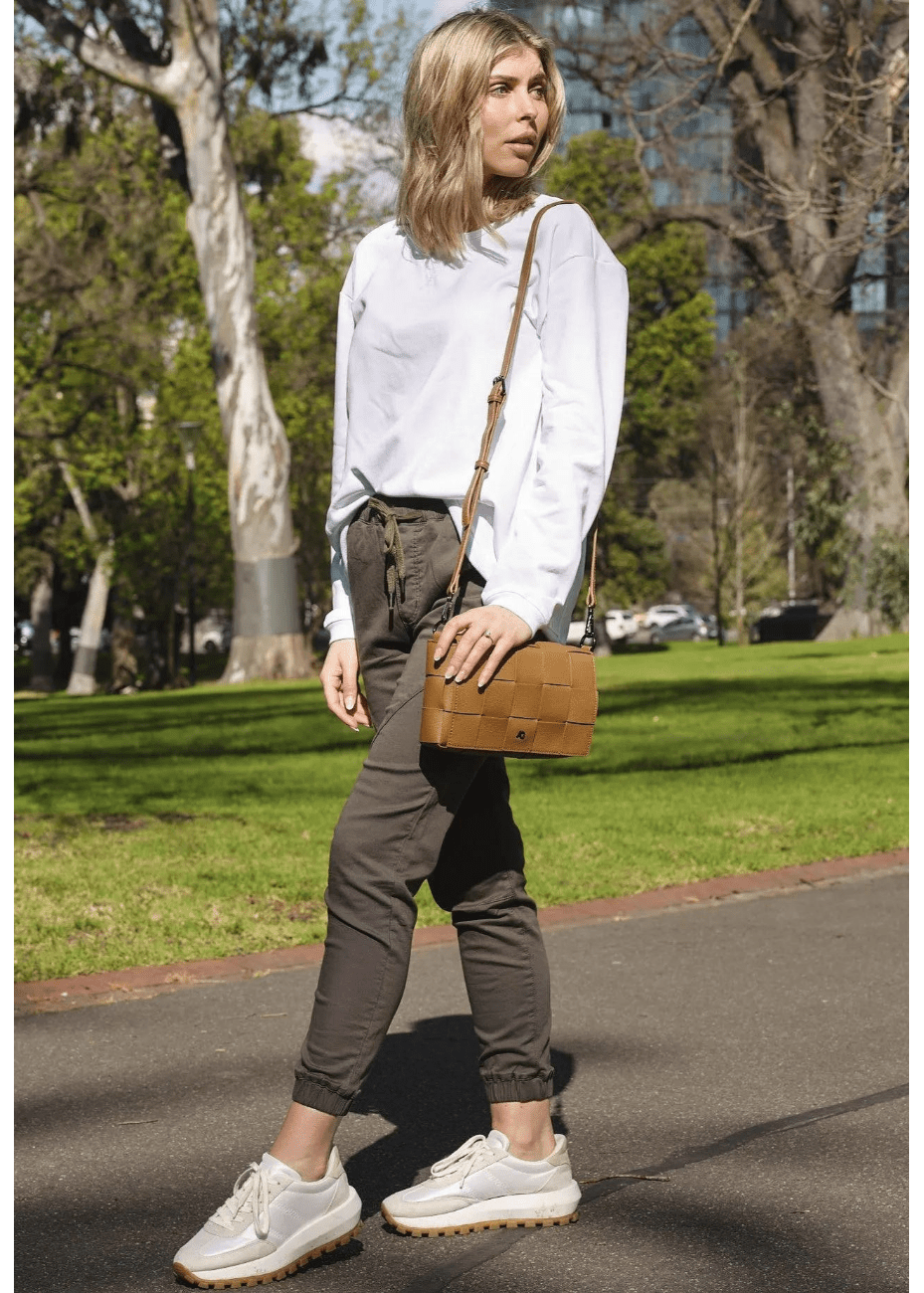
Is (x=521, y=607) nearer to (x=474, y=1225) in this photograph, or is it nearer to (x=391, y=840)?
(x=391, y=840)

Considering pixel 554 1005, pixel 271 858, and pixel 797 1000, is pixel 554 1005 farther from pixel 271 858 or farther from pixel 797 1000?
pixel 271 858

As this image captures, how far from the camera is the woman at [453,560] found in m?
2.89

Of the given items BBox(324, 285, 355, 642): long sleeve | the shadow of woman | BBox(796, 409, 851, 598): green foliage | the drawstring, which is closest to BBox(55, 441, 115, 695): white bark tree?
BBox(796, 409, 851, 598): green foliage

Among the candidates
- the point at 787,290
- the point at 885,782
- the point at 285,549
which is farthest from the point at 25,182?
the point at 885,782

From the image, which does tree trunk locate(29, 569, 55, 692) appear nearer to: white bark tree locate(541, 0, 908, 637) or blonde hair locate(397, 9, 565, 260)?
white bark tree locate(541, 0, 908, 637)

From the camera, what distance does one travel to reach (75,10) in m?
25.1

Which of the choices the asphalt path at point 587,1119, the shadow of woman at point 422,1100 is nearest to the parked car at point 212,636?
the asphalt path at point 587,1119

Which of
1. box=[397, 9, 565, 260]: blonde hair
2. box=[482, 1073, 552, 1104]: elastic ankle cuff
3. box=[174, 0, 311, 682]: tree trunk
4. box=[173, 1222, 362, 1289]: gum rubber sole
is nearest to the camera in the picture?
box=[173, 1222, 362, 1289]: gum rubber sole

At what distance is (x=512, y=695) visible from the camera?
2.85 m

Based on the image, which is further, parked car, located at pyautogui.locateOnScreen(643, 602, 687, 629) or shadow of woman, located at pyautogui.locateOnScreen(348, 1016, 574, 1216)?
parked car, located at pyautogui.locateOnScreen(643, 602, 687, 629)

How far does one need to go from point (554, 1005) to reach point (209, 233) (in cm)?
2269

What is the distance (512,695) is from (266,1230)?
0.97 m

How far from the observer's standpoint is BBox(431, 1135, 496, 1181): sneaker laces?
3092mm

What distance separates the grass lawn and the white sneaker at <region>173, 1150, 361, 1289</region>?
2.61 m
